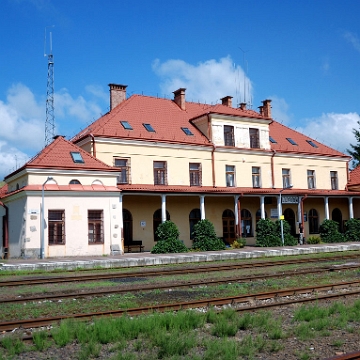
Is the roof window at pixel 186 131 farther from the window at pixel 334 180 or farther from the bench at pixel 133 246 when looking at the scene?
the window at pixel 334 180

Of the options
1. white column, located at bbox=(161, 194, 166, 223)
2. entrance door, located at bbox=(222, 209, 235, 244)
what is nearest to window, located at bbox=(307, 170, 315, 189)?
entrance door, located at bbox=(222, 209, 235, 244)

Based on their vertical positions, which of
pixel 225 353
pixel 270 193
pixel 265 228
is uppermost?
pixel 270 193

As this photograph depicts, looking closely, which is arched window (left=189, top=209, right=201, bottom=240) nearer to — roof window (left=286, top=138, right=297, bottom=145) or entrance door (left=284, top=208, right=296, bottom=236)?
entrance door (left=284, top=208, right=296, bottom=236)

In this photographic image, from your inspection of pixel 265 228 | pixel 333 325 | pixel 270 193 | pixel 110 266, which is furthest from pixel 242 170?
pixel 333 325

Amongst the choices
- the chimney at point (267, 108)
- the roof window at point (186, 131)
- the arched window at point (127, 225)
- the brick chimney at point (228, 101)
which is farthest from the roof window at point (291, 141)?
the arched window at point (127, 225)

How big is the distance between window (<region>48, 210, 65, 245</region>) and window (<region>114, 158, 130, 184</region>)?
16.4 feet

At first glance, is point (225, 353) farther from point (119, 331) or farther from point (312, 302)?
point (312, 302)

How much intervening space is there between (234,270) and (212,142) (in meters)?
14.8

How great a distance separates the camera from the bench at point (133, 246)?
2766 centimetres

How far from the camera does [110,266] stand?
20.6 meters

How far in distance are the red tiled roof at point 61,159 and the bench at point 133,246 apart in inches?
176

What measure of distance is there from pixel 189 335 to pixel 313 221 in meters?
30.2

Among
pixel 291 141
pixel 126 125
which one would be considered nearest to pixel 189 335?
pixel 126 125

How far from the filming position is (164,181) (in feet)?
99.3
